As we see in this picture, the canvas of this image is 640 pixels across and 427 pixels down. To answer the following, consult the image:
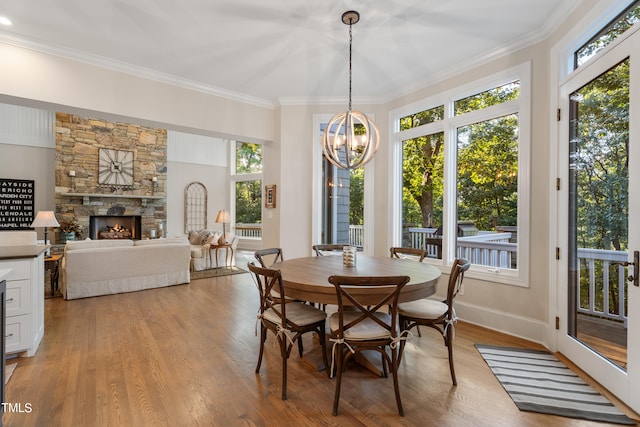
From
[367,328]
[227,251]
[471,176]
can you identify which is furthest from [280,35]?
[227,251]

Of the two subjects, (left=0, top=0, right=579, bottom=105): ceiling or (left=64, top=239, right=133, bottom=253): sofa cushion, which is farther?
(left=64, top=239, right=133, bottom=253): sofa cushion

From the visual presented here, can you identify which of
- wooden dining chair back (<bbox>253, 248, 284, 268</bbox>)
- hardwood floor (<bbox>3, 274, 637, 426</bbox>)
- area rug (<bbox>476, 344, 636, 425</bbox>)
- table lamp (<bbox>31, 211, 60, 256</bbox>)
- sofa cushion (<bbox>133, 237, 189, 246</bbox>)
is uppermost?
table lamp (<bbox>31, 211, 60, 256</bbox>)

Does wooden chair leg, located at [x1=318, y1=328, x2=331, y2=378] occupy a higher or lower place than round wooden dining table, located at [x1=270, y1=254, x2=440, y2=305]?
lower

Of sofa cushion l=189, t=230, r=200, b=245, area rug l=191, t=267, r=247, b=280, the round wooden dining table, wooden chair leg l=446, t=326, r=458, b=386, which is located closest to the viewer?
the round wooden dining table

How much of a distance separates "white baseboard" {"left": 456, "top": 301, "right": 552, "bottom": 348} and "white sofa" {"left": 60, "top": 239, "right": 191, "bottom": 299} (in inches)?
178

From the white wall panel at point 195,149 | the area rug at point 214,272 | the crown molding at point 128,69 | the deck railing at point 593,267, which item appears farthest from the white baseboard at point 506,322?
the white wall panel at point 195,149

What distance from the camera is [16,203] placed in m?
7.66

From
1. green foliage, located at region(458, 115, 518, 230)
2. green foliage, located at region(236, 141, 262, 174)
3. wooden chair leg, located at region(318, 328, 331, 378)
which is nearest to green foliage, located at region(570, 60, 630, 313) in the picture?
green foliage, located at region(458, 115, 518, 230)

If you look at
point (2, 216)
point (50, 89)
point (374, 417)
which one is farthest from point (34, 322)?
point (2, 216)

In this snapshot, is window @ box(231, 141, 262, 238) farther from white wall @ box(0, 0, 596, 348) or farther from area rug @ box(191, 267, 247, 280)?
white wall @ box(0, 0, 596, 348)

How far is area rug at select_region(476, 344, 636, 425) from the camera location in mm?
1967

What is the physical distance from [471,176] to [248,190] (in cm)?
815

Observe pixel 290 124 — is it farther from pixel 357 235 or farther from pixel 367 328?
pixel 367 328

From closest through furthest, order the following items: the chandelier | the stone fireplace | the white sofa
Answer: the chandelier → the white sofa → the stone fireplace
